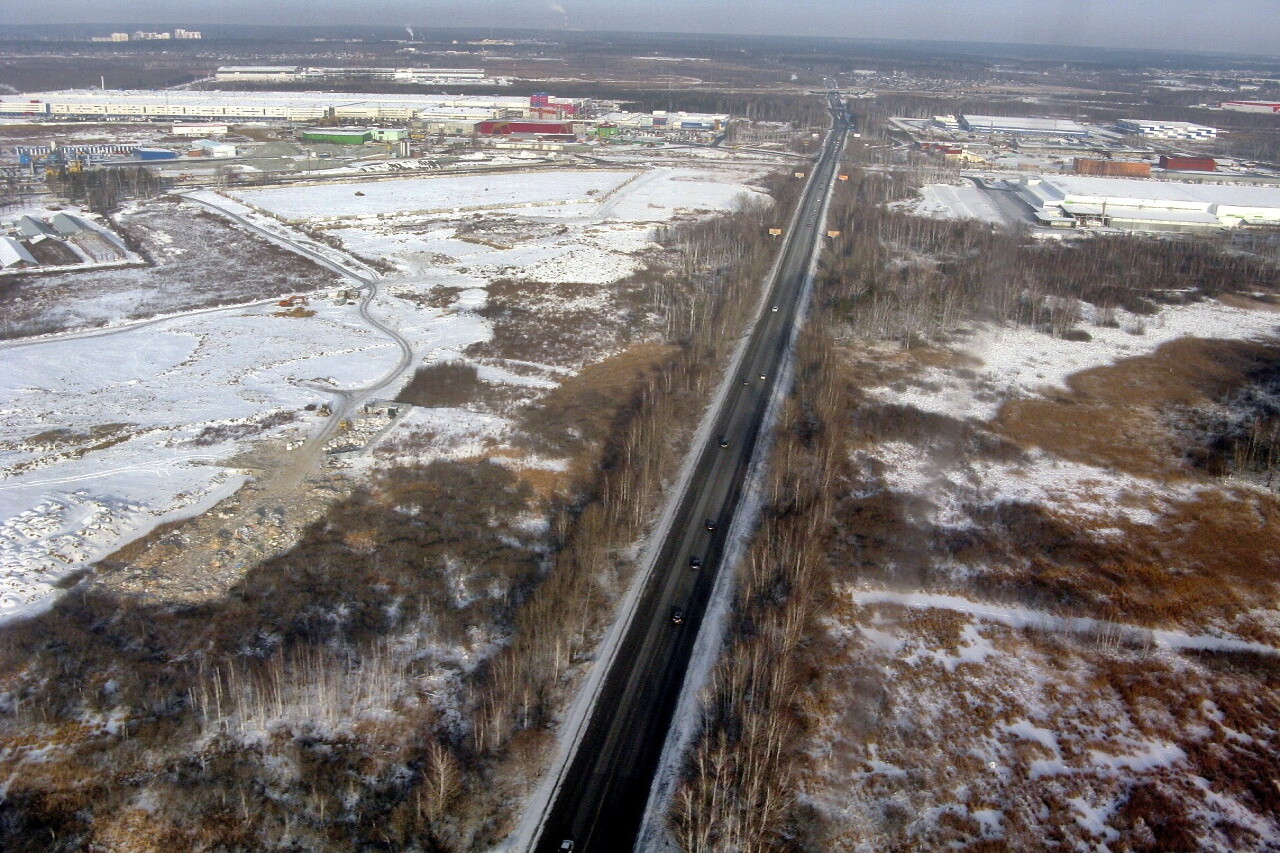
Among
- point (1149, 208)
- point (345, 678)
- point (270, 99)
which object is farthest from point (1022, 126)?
point (345, 678)

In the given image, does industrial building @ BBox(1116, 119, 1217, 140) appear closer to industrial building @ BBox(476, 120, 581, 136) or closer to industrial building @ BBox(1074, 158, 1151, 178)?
industrial building @ BBox(1074, 158, 1151, 178)

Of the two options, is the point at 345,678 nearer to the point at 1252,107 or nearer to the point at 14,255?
the point at 14,255

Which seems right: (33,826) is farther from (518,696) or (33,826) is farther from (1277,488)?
(1277,488)

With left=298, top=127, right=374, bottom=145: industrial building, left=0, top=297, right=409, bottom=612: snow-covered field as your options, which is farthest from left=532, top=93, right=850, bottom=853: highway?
left=298, top=127, right=374, bottom=145: industrial building

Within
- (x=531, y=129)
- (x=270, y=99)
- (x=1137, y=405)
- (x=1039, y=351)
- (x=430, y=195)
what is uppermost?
(x=270, y=99)

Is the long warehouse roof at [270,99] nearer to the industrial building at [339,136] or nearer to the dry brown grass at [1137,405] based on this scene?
the industrial building at [339,136]

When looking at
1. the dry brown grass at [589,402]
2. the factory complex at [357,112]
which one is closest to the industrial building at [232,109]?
the factory complex at [357,112]
